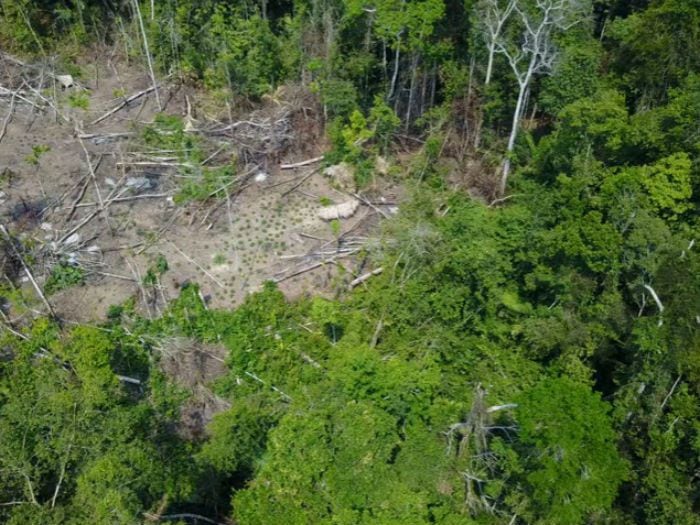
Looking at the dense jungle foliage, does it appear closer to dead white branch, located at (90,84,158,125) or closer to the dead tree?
the dead tree

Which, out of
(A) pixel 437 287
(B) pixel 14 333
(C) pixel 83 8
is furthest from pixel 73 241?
(C) pixel 83 8

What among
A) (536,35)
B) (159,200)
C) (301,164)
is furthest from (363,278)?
(536,35)

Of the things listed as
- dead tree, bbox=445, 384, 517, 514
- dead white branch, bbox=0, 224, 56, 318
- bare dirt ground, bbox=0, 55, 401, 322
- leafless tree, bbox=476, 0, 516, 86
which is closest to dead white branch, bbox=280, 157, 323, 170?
bare dirt ground, bbox=0, 55, 401, 322

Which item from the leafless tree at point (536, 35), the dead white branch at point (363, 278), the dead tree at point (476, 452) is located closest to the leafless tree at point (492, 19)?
the leafless tree at point (536, 35)

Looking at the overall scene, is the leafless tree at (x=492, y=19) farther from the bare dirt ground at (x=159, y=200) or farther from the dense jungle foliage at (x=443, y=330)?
the bare dirt ground at (x=159, y=200)

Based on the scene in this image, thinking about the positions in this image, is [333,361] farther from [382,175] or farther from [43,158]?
[43,158]
